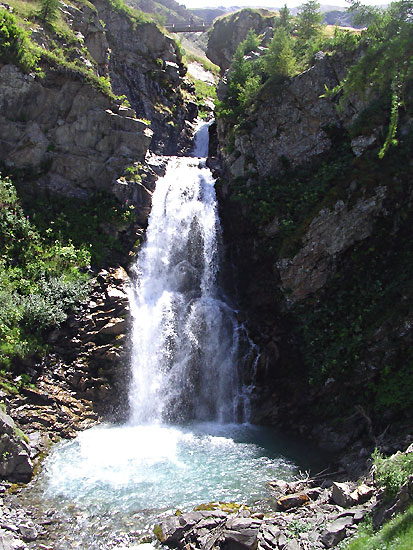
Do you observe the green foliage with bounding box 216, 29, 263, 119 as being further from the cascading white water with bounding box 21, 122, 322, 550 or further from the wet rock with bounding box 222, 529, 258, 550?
the wet rock with bounding box 222, 529, 258, 550

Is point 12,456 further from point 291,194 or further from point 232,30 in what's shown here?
point 232,30

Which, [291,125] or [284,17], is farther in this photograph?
[284,17]

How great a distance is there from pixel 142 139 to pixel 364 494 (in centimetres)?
2079

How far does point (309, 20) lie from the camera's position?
111 feet

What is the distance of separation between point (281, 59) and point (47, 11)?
576 inches

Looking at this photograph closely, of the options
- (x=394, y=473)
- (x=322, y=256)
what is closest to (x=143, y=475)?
(x=394, y=473)

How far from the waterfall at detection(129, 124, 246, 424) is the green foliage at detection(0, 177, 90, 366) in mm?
3154

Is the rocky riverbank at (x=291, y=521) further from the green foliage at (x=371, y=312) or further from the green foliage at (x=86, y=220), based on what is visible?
the green foliage at (x=86, y=220)

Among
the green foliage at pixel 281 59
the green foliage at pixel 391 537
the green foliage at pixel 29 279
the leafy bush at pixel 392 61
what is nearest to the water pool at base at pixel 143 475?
the green foliage at pixel 391 537

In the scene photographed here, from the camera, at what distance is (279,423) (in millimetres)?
17781

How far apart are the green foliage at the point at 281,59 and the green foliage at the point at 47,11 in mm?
13542

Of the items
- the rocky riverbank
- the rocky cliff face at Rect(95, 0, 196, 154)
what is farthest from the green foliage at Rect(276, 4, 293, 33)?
the rocky riverbank

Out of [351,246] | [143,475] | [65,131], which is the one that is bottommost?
[143,475]

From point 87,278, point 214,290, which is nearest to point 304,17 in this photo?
point 214,290
